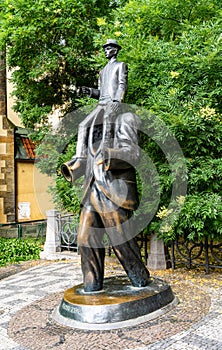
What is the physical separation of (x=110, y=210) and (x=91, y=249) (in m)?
0.59

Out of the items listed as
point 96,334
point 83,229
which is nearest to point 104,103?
point 83,229

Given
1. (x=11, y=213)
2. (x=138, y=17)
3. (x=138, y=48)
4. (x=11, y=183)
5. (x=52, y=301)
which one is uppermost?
(x=138, y=17)

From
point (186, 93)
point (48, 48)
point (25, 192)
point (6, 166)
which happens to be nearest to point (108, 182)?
point (186, 93)

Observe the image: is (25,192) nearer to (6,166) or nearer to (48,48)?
(6,166)

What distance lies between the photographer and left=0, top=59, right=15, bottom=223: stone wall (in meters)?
15.6

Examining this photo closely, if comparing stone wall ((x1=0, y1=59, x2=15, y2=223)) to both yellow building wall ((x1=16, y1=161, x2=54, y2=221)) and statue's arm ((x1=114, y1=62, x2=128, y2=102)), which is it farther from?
statue's arm ((x1=114, y1=62, x2=128, y2=102))

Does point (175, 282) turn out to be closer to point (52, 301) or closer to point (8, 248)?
point (52, 301)

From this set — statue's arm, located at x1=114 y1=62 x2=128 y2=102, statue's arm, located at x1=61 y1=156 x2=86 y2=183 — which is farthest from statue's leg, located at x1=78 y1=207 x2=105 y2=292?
statue's arm, located at x1=114 y1=62 x2=128 y2=102

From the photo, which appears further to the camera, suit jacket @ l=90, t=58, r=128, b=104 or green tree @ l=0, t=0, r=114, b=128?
green tree @ l=0, t=0, r=114, b=128

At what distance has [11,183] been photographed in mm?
15859

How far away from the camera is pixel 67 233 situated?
427 inches

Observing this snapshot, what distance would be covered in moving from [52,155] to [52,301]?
17.4 ft

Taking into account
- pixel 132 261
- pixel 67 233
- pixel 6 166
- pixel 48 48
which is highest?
pixel 48 48

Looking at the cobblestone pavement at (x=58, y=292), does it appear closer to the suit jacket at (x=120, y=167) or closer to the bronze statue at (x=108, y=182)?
the bronze statue at (x=108, y=182)
